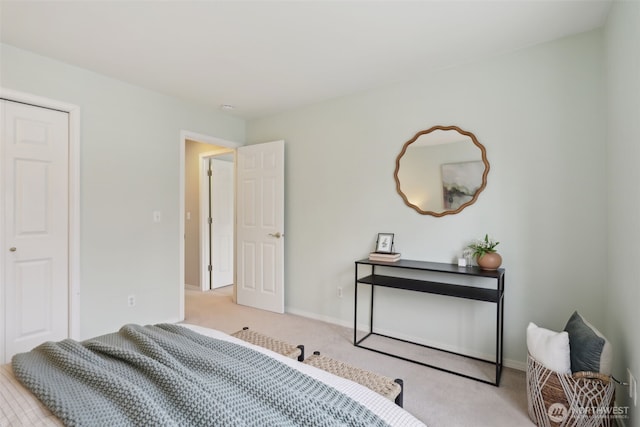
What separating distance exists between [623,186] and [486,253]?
890mm

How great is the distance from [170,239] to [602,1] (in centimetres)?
382

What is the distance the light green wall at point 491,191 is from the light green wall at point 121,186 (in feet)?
4.82

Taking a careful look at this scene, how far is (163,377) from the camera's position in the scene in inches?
43.3

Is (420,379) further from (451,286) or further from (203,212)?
(203,212)

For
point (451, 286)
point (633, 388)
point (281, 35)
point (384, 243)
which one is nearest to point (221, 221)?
point (384, 243)

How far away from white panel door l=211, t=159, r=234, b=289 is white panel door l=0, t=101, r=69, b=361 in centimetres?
234

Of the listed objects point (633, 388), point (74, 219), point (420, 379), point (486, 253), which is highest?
point (74, 219)

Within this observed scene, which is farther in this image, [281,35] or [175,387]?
[281,35]

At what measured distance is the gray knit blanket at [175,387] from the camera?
950 mm

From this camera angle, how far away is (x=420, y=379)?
7.54 ft

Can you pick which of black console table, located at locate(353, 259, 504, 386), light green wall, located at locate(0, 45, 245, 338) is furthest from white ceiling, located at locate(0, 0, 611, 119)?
black console table, located at locate(353, 259, 504, 386)

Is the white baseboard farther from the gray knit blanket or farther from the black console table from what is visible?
the gray knit blanket

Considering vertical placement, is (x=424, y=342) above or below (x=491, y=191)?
below

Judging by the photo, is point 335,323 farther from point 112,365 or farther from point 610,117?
point 610,117
